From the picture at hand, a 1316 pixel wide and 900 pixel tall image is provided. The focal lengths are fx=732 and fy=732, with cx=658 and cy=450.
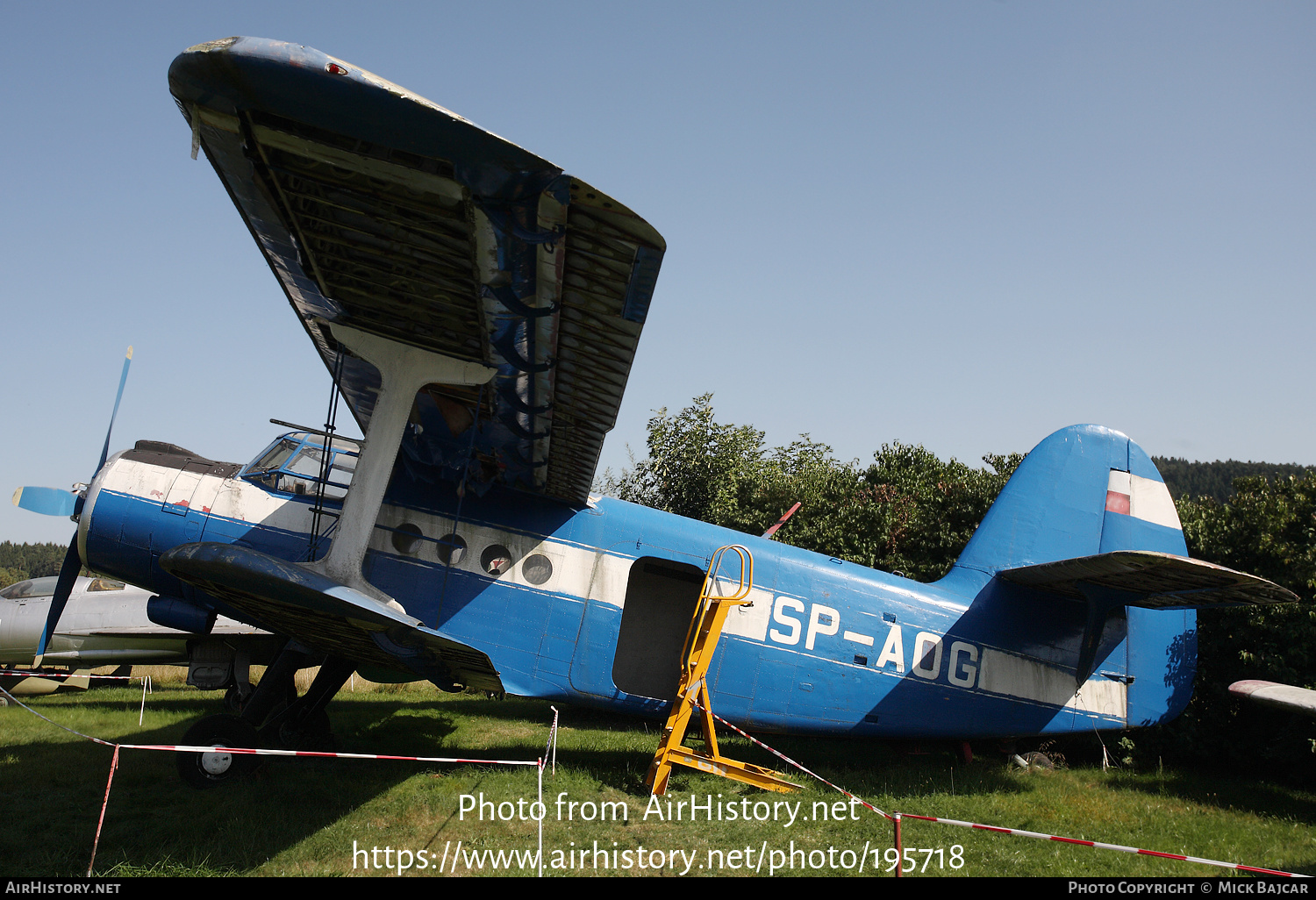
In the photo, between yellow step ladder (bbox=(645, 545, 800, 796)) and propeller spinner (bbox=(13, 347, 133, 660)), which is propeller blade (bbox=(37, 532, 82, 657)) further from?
yellow step ladder (bbox=(645, 545, 800, 796))

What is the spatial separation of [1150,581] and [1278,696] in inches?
84.4

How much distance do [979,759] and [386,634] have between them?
Answer: 6.91 metres

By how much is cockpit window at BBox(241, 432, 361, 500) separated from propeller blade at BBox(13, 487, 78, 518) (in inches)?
85.7

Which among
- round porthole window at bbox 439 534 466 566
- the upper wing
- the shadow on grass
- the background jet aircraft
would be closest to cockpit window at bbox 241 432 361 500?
round porthole window at bbox 439 534 466 566

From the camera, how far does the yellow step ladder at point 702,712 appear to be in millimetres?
6375

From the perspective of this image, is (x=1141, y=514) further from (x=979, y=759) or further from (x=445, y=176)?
(x=445, y=176)

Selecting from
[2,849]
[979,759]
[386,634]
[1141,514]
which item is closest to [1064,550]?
[1141,514]

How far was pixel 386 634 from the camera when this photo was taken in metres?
5.10

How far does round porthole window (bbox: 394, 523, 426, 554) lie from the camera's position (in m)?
6.82

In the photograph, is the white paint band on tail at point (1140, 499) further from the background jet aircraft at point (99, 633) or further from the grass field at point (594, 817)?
the background jet aircraft at point (99, 633)

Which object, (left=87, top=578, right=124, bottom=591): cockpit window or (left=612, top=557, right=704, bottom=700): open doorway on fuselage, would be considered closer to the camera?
(left=612, top=557, right=704, bottom=700): open doorway on fuselage

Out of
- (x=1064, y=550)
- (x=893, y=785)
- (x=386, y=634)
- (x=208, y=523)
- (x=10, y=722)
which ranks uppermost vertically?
(x=1064, y=550)

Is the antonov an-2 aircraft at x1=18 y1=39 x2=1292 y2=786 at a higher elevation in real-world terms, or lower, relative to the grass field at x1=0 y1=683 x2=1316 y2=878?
higher
